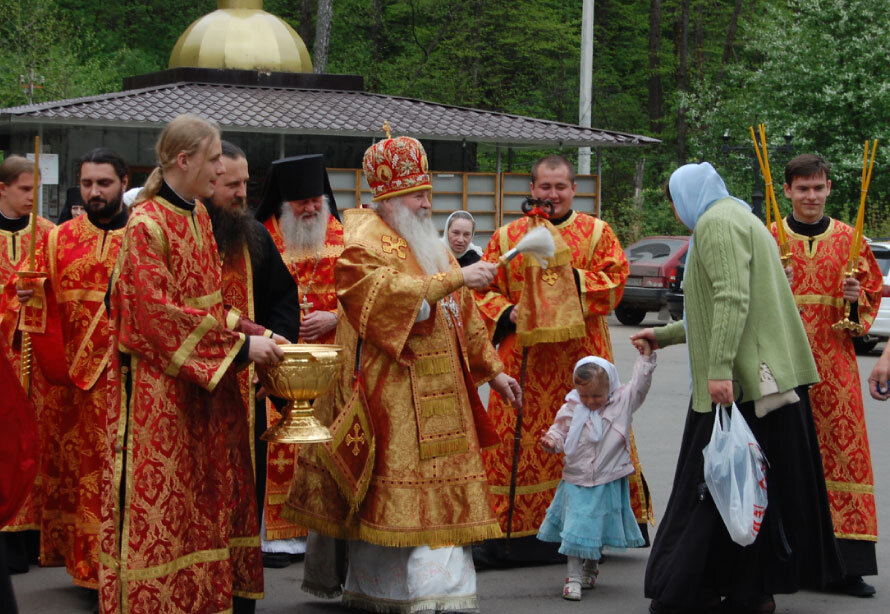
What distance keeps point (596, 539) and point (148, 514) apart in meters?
2.38

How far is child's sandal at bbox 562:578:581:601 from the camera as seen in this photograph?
6.38 meters

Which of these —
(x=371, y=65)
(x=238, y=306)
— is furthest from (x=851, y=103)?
(x=238, y=306)

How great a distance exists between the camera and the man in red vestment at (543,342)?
705 cm

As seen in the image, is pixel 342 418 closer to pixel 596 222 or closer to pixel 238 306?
pixel 238 306

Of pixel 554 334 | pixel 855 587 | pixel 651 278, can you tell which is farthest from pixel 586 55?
pixel 855 587

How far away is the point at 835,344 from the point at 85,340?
12.2 feet

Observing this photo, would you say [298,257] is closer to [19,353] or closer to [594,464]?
[19,353]

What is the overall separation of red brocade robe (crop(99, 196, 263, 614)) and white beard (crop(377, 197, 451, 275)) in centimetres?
102

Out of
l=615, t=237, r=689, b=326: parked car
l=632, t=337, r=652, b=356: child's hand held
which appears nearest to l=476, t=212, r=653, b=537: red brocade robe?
l=632, t=337, r=652, b=356: child's hand held

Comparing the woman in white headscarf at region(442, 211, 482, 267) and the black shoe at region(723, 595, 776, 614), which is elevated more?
the woman in white headscarf at region(442, 211, 482, 267)

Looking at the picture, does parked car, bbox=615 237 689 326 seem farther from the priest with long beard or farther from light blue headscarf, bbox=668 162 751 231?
the priest with long beard

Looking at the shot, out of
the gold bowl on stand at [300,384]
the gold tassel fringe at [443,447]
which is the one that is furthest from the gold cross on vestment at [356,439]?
the gold bowl on stand at [300,384]

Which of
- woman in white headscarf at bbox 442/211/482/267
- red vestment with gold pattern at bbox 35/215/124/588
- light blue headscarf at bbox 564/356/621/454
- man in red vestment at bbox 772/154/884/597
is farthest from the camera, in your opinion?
woman in white headscarf at bbox 442/211/482/267

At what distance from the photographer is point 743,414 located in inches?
230
